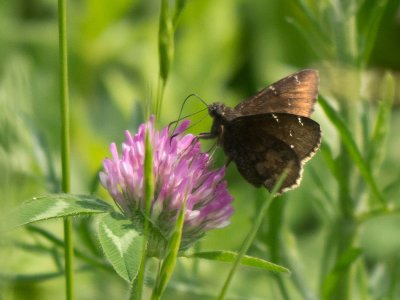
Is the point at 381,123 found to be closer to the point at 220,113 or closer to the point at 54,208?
the point at 220,113

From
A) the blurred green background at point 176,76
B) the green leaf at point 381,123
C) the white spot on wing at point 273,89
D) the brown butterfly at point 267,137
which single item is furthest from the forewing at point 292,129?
the blurred green background at point 176,76

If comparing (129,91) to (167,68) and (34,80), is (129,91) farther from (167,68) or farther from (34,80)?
(167,68)

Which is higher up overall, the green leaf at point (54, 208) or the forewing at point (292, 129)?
the forewing at point (292, 129)

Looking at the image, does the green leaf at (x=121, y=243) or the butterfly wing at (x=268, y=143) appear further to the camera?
the butterfly wing at (x=268, y=143)

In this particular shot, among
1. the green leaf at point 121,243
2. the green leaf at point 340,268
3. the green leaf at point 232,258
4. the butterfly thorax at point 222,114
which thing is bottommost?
the green leaf at point 340,268

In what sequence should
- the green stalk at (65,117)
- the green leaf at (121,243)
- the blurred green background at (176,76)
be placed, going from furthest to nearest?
the blurred green background at (176,76) < the green stalk at (65,117) < the green leaf at (121,243)

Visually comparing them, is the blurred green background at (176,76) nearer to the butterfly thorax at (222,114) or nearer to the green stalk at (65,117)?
the butterfly thorax at (222,114)

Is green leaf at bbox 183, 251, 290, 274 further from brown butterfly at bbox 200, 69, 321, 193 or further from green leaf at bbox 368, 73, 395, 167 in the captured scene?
green leaf at bbox 368, 73, 395, 167
